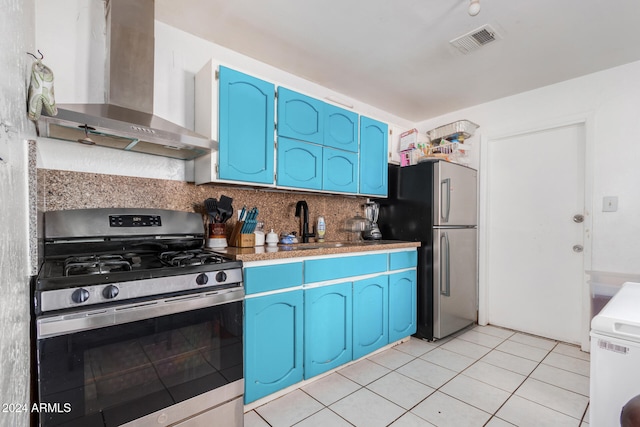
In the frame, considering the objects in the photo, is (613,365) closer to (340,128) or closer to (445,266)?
(445,266)

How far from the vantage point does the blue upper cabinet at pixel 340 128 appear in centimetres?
246

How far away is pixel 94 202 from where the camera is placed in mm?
1717

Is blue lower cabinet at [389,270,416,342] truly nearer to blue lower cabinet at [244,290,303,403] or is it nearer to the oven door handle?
blue lower cabinet at [244,290,303,403]

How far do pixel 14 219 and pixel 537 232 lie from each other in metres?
3.72

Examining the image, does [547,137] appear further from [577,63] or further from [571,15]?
[571,15]

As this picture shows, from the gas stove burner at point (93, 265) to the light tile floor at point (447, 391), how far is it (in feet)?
3.60

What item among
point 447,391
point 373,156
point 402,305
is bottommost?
point 447,391

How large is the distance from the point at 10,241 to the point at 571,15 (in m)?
2.96

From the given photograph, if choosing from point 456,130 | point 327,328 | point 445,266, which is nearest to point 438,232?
point 445,266

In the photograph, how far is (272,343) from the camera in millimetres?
1756

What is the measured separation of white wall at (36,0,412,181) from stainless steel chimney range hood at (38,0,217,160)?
9 cm

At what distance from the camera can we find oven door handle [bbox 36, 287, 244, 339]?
3.44ft

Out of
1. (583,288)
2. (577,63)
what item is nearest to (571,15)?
(577,63)

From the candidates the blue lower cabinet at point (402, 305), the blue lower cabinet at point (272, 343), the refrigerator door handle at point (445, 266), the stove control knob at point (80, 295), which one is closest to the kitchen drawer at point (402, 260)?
the blue lower cabinet at point (402, 305)
